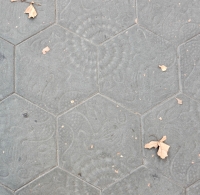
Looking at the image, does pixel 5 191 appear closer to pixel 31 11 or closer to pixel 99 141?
pixel 99 141

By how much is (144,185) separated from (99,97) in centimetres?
76

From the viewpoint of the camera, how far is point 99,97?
2562 millimetres

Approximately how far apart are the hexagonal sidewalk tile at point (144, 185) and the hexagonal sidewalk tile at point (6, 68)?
111 centimetres

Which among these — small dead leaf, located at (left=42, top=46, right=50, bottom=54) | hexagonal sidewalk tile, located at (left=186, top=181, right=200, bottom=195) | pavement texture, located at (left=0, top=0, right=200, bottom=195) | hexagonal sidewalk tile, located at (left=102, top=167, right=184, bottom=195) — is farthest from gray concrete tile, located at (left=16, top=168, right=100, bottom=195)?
small dead leaf, located at (left=42, top=46, right=50, bottom=54)

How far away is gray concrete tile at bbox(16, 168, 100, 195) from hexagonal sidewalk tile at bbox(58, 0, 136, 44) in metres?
1.11

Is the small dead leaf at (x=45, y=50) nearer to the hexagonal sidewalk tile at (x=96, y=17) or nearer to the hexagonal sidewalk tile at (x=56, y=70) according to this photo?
the hexagonal sidewalk tile at (x=56, y=70)

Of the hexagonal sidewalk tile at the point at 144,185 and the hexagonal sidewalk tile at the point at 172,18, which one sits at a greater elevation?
the hexagonal sidewalk tile at the point at 172,18

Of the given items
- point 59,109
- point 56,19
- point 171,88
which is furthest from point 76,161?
point 56,19

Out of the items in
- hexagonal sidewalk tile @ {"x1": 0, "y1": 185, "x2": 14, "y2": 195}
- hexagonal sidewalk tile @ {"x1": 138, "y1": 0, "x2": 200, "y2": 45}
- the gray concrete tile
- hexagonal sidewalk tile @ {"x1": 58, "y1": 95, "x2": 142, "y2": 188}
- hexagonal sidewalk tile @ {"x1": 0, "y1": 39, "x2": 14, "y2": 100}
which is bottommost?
hexagonal sidewalk tile @ {"x1": 0, "y1": 185, "x2": 14, "y2": 195}

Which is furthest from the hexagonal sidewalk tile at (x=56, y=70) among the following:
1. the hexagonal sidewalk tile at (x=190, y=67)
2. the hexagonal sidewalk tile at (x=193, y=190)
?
the hexagonal sidewalk tile at (x=193, y=190)

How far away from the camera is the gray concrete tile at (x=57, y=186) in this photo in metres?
2.45

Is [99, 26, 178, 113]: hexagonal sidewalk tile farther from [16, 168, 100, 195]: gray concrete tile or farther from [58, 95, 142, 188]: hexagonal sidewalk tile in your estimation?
[16, 168, 100, 195]: gray concrete tile

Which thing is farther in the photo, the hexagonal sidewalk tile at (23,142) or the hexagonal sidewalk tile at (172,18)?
the hexagonal sidewalk tile at (172,18)

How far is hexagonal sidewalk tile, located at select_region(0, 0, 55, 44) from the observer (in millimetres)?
2656
